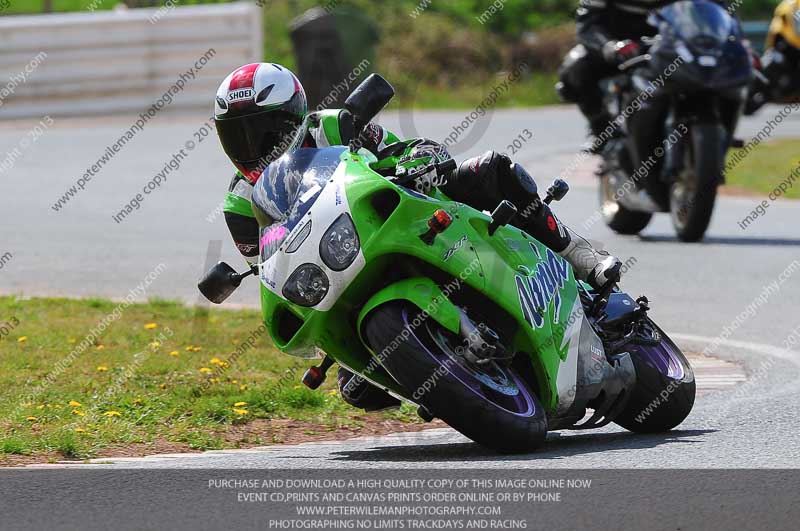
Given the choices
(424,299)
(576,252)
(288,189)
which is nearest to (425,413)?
(424,299)

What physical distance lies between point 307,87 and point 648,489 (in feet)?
59.4

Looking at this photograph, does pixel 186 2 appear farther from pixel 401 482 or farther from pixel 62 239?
pixel 401 482

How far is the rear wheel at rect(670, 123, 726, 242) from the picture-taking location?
1246cm

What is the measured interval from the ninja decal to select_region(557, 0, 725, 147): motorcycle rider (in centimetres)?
749

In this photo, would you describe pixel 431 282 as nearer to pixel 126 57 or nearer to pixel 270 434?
pixel 270 434

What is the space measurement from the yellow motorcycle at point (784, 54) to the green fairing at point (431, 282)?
1576cm

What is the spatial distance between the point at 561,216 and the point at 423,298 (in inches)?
372

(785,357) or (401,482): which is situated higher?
(401,482)

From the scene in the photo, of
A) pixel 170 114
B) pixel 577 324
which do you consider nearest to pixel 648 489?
pixel 577 324

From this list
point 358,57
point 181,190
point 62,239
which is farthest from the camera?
point 358,57

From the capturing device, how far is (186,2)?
25.2 m

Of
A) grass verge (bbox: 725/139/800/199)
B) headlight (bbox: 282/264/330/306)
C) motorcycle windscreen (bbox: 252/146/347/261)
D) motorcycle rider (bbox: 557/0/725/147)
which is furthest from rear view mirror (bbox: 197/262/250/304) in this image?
grass verge (bbox: 725/139/800/199)

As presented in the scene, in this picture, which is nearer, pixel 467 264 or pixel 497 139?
pixel 467 264

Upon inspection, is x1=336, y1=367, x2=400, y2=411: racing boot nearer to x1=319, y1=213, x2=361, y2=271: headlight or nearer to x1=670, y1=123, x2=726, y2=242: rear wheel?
x1=319, y1=213, x2=361, y2=271: headlight
